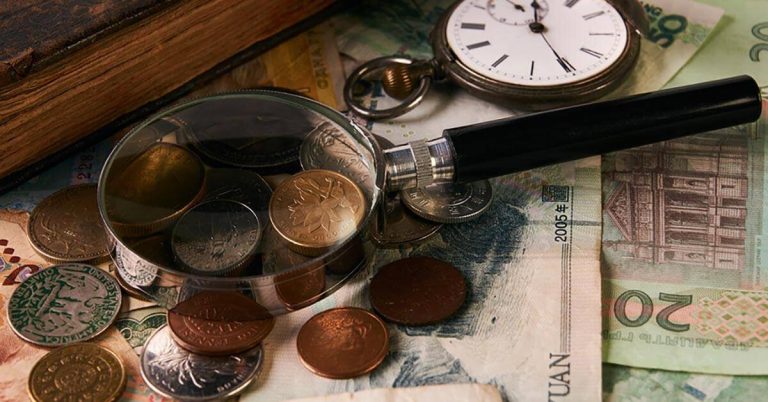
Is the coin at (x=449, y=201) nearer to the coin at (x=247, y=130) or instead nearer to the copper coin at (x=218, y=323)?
the coin at (x=247, y=130)

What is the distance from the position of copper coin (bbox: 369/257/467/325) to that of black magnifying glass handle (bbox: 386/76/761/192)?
5.9 inches

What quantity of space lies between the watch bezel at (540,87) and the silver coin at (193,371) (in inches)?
28.6

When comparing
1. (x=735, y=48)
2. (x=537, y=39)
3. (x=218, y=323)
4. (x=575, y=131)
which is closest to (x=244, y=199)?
(x=218, y=323)

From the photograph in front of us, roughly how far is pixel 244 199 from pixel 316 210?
15 cm

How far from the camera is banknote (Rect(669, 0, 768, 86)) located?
2.04 meters

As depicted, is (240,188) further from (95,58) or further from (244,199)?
(95,58)

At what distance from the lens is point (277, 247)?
1.57 metres

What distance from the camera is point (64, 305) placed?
5.27 feet

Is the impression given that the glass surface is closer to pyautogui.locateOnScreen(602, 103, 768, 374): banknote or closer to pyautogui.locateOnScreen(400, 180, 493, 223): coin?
pyautogui.locateOnScreen(400, 180, 493, 223): coin

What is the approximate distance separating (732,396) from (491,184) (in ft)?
1.90

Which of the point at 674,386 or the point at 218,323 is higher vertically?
the point at 218,323

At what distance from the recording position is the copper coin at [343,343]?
150 cm

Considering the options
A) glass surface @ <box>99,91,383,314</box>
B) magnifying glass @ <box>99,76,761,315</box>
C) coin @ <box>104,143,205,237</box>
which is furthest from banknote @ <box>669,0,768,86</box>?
coin @ <box>104,143,205,237</box>

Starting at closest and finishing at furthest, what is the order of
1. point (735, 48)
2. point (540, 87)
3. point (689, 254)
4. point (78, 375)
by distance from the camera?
point (78, 375) < point (689, 254) < point (540, 87) < point (735, 48)
